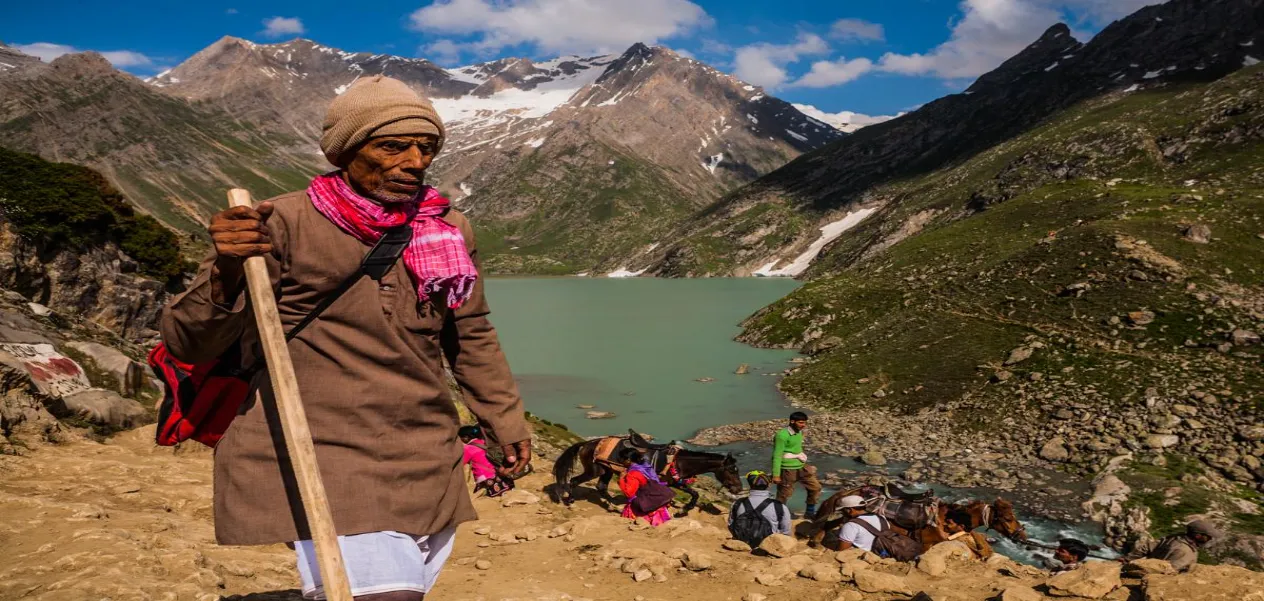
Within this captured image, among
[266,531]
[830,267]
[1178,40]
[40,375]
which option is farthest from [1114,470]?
[1178,40]

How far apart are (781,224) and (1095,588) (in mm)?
169603

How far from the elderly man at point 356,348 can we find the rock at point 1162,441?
80.1ft

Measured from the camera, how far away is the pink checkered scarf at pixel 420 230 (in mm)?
3303

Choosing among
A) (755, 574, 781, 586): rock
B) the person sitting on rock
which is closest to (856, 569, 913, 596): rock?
(755, 574, 781, 586): rock

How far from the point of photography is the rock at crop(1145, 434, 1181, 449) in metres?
21.1

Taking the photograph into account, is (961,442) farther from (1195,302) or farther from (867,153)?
(867,153)

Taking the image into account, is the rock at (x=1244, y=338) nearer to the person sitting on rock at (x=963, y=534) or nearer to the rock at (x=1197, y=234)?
the rock at (x=1197, y=234)

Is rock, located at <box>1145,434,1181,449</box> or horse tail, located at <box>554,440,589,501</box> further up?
horse tail, located at <box>554,440,589,501</box>

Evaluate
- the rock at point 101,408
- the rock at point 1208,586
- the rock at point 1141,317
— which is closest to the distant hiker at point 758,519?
the rock at point 1208,586

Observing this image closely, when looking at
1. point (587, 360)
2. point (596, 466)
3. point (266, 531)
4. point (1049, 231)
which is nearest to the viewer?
point (266, 531)

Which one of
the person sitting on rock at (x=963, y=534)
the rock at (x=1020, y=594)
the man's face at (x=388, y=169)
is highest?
the man's face at (x=388, y=169)

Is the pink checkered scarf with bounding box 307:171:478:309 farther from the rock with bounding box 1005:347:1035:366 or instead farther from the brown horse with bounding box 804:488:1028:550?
the rock with bounding box 1005:347:1035:366

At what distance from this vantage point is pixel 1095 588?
833 cm

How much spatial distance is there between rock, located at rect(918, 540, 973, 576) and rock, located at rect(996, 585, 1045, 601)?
144 cm
